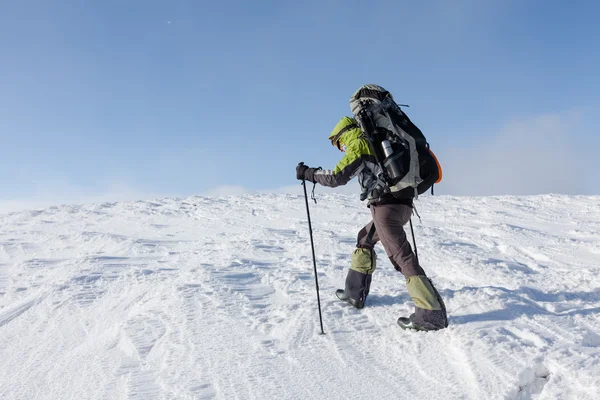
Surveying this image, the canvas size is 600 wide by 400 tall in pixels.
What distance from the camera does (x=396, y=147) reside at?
397cm

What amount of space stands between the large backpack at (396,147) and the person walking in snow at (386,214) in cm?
10

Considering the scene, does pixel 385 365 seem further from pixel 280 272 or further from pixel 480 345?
pixel 280 272

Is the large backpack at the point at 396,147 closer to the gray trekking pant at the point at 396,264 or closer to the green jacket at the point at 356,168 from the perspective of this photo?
the green jacket at the point at 356,168

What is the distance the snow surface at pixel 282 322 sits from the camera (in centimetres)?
310

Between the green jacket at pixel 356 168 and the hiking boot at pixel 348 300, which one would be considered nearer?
the green jacket at pixel 356 168

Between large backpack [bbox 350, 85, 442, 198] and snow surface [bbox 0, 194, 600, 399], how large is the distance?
4.45 feet

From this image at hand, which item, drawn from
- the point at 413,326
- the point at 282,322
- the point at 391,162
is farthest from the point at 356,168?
the point at 282,322

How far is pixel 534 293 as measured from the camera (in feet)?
16.8

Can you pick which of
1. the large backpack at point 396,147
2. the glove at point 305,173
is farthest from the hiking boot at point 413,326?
the glove at point 305,173

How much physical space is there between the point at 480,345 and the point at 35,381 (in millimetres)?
3573

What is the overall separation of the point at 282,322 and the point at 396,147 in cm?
202

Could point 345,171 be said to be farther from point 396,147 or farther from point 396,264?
point 396,264

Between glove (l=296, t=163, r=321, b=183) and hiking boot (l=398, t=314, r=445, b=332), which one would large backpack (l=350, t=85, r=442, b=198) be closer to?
glove (l=296, t=163, r=321, b=183)

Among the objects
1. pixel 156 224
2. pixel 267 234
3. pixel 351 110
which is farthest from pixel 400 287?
pixel 156 224
